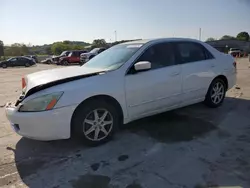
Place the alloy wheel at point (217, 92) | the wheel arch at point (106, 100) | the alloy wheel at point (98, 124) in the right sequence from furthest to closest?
the alloy wheel at point (217, 92) → the alloy wheel at point (98, 124) → the wheel arch at point (106, 100)

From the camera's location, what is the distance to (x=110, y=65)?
428cm

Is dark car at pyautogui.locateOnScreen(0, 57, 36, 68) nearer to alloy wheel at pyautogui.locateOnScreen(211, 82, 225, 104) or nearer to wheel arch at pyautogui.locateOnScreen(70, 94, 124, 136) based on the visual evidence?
alloy wheel at pyautogui.locateOnScreen(211, 82, 225, 104)

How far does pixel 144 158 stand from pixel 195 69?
2348 mm

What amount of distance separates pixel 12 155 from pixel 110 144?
55.1 inches

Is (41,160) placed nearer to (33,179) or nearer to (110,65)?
(33,179)

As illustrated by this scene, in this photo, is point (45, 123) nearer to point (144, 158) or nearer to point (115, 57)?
point (144, 158)

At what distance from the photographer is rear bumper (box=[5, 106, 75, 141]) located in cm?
338

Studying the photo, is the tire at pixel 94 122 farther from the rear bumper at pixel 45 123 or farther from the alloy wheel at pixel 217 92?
the alloy wheel at pixel 217 92

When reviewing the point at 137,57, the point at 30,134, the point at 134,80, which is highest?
the point at 137,57

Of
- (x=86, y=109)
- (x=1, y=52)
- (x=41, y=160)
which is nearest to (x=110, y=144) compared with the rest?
(x=86, y=109)

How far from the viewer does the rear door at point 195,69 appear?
4832 millimetres

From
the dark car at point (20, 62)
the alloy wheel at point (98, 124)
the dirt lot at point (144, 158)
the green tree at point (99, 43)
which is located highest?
the green tree at point (99, 43)

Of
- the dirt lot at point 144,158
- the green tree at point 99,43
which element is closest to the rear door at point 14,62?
the dirt lot at point 144,158

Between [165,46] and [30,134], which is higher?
[165,46]
